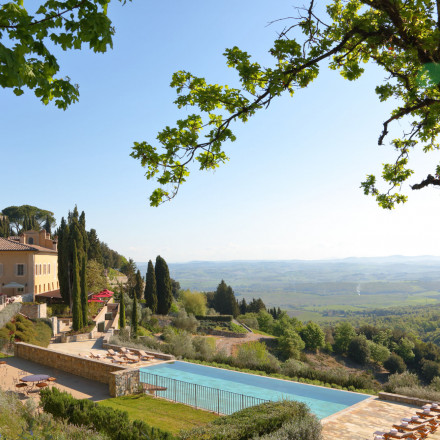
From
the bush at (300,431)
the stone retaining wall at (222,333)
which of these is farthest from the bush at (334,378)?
the stone retaining wall at (222,333)

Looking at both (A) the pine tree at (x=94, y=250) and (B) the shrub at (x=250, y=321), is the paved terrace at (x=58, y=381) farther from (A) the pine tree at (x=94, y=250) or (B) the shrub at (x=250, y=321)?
(B) the shrub at (x=250, y=321)

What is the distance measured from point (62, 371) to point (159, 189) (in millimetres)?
14829

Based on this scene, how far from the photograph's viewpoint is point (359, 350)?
48625 millimetres

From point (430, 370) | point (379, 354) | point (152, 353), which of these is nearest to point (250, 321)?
point (379, 354)

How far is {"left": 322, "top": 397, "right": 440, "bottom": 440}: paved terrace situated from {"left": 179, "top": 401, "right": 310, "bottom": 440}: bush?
1377 millimetres

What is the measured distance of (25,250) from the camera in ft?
113

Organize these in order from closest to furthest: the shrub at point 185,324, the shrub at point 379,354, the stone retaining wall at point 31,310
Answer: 1. the stone retaining wall at point 31,310
2. the shrub at point 185,324
3. the shrub at point 379,354

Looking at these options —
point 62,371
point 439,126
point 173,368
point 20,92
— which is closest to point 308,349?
point 173,368

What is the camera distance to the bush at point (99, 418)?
7832 mm

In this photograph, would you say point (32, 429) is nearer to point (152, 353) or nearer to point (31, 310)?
point (152, 353)

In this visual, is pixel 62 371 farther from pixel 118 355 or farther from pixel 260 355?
pixel 260 355

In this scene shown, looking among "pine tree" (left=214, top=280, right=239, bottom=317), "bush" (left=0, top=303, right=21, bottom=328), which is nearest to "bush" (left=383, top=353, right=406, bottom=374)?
"pine tree" (left=214, top=280, right=239, bottom=317)

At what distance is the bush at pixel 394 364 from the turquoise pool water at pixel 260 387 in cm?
3240

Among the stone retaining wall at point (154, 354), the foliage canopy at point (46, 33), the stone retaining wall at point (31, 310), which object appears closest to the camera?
the foliage canopy at point (46, 33)
